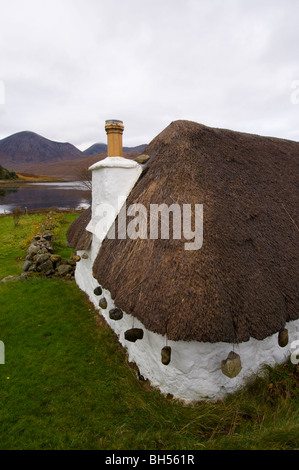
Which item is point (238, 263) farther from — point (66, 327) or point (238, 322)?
point (66, 327)

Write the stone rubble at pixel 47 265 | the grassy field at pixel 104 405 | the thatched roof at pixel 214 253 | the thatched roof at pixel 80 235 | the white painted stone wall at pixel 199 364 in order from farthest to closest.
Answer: the stone rubble at pixel 47 265, the thatched roof at pixel 80 235, the white painted stone wall at pixel 199 364, the thatched roof at pixel 214 253, the grassy field at pixel 104 405

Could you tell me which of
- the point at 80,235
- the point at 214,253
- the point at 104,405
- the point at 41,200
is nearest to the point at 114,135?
the point at 80,235

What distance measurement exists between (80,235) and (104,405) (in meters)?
4.92

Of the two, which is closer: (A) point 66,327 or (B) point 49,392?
(B) point 49,392

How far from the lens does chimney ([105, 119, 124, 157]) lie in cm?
600

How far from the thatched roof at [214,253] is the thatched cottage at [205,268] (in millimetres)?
18

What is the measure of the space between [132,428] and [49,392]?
1790mm

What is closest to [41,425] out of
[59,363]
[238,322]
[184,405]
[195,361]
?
[59,363]

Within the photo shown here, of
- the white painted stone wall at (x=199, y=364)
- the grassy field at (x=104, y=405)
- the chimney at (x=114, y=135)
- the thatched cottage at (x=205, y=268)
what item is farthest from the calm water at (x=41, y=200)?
the white painted stone wall at (x=199, y=364)

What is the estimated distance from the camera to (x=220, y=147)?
5629 mm

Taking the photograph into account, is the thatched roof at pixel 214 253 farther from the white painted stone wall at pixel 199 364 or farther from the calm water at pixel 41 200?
the calm water at pixel 41 200

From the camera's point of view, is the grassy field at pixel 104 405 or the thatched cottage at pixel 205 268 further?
the thatched cottage at pixel 205 268

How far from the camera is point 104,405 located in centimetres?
404

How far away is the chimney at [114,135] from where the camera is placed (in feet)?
19.7
